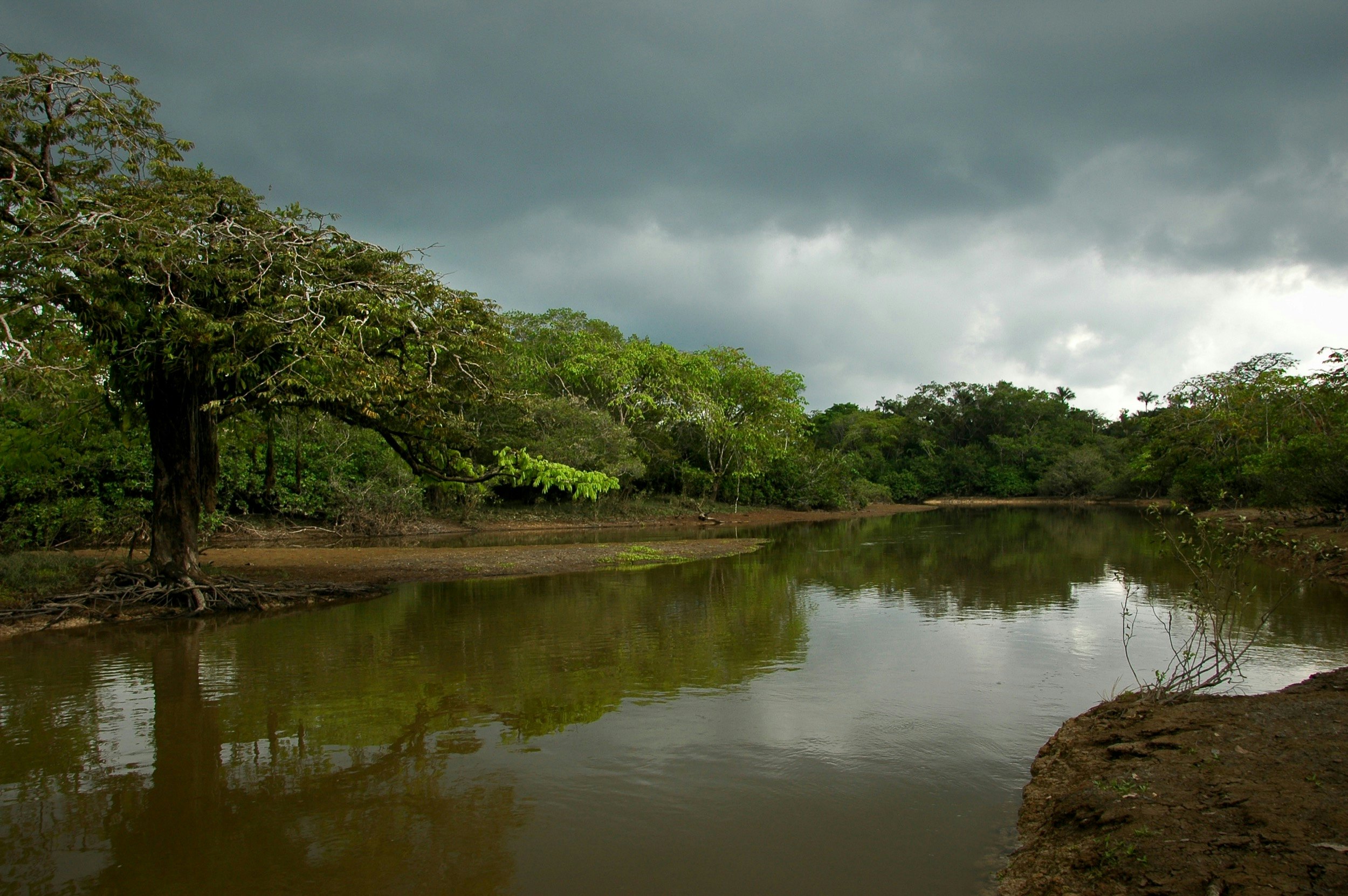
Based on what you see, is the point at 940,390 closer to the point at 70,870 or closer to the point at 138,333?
the point at 138,333

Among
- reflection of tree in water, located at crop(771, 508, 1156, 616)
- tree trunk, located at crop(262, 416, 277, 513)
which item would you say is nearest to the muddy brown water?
reflection of tree in water, located at crop(771, 508, 1156, 616)

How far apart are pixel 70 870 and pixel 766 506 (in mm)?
46217

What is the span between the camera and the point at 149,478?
23359 mm

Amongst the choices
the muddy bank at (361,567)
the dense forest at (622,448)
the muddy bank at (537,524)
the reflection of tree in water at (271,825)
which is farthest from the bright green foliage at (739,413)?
the reflection of tree in water at (271,825)

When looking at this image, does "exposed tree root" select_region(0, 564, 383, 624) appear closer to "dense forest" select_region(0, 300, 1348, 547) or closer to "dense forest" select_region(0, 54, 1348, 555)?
"dense forest" select_region(0, 54, 1348, 555)

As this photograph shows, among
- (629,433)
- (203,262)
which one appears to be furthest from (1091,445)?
(203,262)

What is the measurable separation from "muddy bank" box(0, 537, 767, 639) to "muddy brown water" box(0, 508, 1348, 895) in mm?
759

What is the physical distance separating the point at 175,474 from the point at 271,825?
32.2ft

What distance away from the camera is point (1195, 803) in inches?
173

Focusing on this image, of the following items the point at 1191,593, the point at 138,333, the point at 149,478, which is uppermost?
the point at 138,333

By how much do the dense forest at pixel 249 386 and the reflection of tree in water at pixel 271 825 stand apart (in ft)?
19.8

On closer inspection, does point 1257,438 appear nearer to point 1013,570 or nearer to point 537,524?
point 1013,570

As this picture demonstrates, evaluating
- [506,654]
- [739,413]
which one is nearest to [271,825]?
[506,654]

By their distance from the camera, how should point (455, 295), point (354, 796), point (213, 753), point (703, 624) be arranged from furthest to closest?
point (455, 295)
point (703, 624)
point (213, 753)
point (354, 796)
